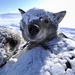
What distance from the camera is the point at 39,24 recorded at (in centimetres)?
325

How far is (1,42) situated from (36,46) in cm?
151

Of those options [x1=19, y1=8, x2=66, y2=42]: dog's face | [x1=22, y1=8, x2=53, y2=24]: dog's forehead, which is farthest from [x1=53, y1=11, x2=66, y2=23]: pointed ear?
[x1=22, y1=8, x2=53, y2=24]: dog's forehead

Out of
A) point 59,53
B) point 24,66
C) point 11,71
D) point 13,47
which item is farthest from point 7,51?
point 59,53

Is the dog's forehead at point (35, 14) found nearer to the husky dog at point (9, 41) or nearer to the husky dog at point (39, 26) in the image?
the husky dog at point (39, 26)

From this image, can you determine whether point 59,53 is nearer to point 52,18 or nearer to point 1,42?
point 52,18

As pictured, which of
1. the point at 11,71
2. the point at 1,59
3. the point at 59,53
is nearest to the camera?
the point at 59,53

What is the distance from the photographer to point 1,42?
4.56 meters

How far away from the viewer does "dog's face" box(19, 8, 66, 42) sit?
10.3 ft

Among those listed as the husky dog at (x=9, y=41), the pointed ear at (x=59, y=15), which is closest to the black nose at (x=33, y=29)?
the pointed ear at (x=59, y=15)

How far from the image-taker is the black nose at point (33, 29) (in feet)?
10.1

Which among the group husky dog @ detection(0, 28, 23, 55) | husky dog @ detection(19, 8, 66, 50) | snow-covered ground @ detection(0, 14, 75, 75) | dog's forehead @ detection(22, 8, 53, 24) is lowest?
husky dog @ detection(0, 28, 23, 55)

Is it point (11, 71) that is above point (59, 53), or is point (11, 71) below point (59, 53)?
below

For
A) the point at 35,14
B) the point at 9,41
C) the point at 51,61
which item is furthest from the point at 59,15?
the point at 9,41

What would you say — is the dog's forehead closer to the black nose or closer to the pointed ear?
the pointed ear
